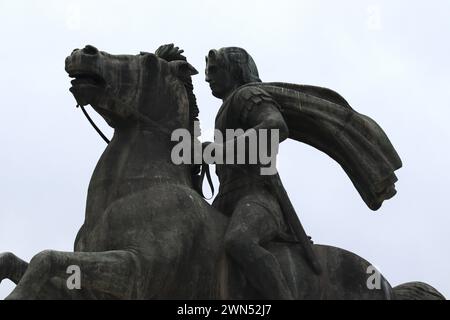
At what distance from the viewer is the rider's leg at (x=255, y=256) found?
1147 centimetres

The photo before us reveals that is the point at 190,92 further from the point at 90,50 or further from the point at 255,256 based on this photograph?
the point at 255,256

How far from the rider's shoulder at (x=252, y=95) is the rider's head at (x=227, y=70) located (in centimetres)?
40

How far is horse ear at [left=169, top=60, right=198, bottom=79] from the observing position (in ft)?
40.4

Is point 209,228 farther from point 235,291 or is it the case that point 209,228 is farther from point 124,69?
point 124,69

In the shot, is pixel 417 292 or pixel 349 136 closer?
pixel 417 292

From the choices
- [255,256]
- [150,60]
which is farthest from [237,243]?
[150,60]

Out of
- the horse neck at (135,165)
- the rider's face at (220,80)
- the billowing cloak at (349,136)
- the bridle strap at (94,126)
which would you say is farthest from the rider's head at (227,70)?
the bridle strap at (94,126)

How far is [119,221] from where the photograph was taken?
11.5 metres

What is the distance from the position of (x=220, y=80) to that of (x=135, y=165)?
1474 mm

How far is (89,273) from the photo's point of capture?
1093 cm

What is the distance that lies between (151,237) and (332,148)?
2.32 m
